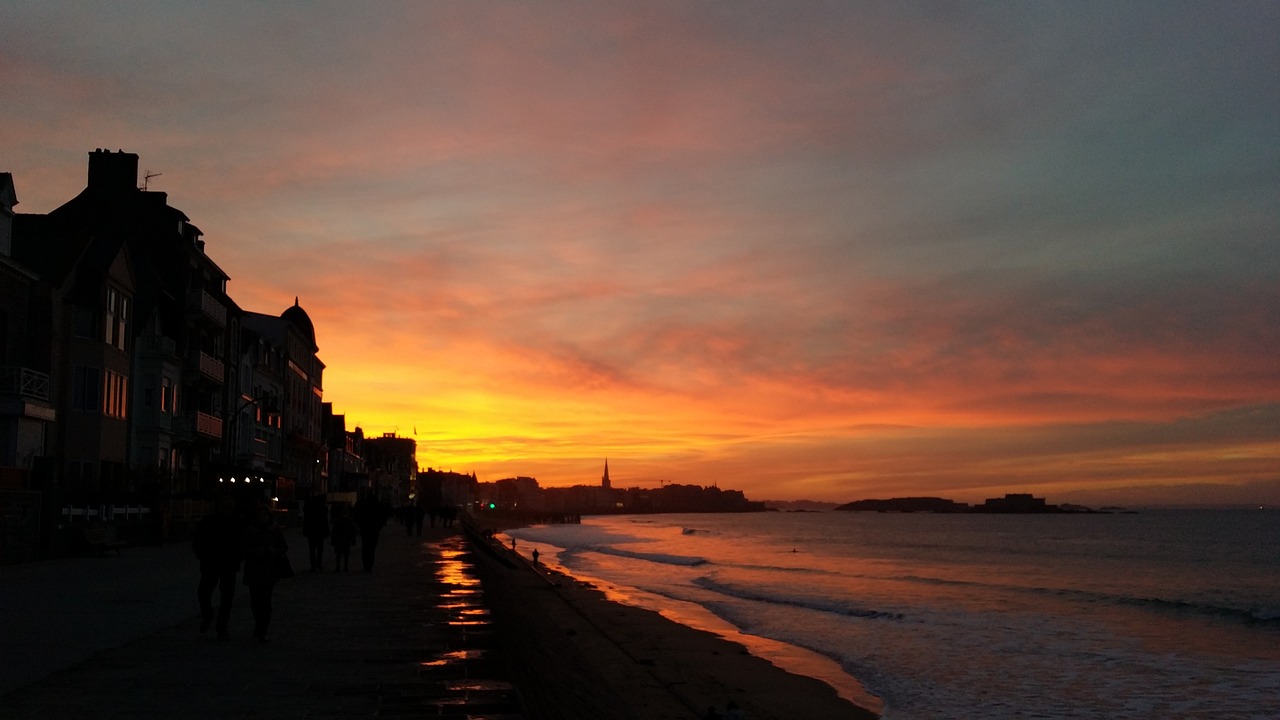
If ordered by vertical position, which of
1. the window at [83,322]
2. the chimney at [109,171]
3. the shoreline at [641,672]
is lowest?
the shoreline at [641,672]

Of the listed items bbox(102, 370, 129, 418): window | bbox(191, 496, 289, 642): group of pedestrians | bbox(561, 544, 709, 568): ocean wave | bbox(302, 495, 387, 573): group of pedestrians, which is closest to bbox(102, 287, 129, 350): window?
bbox(102, 370, 129, 418): window

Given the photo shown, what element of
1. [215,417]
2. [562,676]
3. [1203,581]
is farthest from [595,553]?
[562,676]

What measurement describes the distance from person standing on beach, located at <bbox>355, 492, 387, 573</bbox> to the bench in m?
8.41

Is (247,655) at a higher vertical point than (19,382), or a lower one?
lower

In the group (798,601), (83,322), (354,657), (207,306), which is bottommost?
(798,601)

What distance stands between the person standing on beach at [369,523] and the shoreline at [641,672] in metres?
4.21

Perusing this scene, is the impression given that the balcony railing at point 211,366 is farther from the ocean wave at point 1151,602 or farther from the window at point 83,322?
the ocean wave at point 1151,602

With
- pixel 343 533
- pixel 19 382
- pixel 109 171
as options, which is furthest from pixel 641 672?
pixel 109 171

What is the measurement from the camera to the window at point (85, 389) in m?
39.0

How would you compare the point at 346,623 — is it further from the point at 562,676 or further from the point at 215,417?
the point at 215,417

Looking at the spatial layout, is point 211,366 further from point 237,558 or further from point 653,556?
point 237,558

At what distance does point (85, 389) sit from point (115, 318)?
10.1ft

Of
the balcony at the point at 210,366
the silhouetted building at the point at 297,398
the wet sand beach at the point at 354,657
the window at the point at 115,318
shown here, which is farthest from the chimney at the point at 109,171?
the wet sand beach at the point at 354,657

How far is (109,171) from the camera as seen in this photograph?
5216 centimetres
